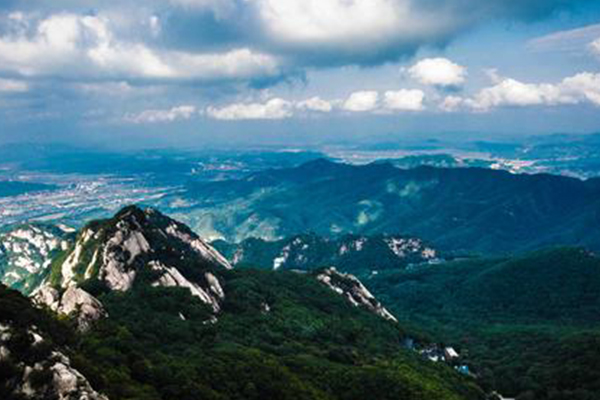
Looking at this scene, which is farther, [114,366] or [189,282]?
[189,282]

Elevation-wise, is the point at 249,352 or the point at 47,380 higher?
the point at 47,380

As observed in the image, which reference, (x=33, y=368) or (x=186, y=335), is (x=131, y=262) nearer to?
(x=186, y=335)

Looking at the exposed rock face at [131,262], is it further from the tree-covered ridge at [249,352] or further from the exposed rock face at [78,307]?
the exposed rock face at [78,307]

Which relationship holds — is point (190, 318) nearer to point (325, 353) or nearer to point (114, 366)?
point (325, 353)

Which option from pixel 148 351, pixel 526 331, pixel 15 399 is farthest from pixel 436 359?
pixel 15 399

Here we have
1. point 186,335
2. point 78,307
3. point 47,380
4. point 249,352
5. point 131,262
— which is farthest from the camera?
point 131,262

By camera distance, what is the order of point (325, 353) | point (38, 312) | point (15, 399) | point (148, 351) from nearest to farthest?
point (15, 399)
point (38, 312)
point (148, 351)
point (325, 353)

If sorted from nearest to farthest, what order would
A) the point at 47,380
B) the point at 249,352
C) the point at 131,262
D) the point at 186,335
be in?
the point at 47,380 < the point at 249,352 < the point at 186,335 < the point at 131,262

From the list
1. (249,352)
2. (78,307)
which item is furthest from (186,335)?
(78,307)

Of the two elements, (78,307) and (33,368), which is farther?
(78,307)
